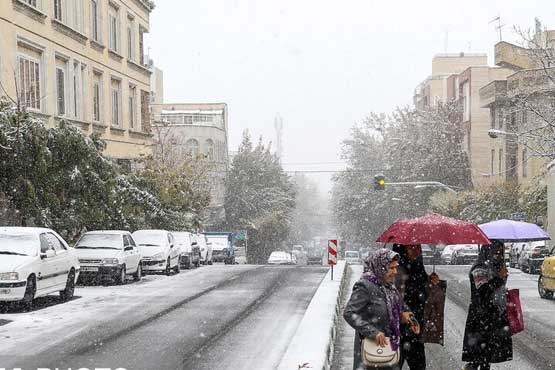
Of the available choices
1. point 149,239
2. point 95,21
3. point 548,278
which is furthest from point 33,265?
point 95,21

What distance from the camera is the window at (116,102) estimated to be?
125 ft

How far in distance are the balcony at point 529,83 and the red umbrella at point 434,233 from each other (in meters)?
27.7

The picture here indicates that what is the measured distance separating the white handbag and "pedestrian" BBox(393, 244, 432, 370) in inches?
60.8

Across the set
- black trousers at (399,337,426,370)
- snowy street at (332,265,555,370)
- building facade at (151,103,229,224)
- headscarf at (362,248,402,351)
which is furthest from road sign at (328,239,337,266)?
building facade at (151,103,229,224)

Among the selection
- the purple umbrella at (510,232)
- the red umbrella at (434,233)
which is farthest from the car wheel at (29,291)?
the red umbrella at (434,233)

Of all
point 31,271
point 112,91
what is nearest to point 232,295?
point 31,271

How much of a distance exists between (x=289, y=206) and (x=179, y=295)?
5911cm

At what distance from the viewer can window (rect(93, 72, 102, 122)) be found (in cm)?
3553

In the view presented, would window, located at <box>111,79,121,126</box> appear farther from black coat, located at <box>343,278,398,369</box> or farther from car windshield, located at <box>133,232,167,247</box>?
black coat, located at <box>343,278,398,369</box>

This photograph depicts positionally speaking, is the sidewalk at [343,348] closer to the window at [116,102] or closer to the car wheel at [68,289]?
the car wheel at [68,289]

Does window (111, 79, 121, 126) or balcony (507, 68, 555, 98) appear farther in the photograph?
balcony (507, 68, 555, 98)

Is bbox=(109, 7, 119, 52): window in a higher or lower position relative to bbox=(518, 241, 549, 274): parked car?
higher

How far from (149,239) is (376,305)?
77.2 ft

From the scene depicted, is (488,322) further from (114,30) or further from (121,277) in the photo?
(114,30)
